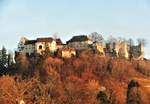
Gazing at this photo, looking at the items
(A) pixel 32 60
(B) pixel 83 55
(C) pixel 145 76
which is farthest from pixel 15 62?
(C) pixel 145 76

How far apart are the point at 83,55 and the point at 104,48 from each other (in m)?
6.28

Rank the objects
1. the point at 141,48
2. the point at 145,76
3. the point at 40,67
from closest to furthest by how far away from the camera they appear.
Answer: the point at 40,67
the point at 145,76
the point at 141,48

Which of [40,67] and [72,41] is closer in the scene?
[40,67]

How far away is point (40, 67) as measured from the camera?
66.9 meters

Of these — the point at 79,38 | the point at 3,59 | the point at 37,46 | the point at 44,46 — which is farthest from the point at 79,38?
the point at 3,59

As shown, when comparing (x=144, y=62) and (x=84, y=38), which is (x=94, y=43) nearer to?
(x=84, y=38)

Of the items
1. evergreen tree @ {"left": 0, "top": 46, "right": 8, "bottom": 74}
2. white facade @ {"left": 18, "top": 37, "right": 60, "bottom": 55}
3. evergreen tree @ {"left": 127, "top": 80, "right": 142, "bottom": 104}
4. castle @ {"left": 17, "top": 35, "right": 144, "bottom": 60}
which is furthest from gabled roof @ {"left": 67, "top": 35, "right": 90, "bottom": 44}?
evergreen tree @ {"left": 127, "top": 80, "right": 142, "bottom": 104}

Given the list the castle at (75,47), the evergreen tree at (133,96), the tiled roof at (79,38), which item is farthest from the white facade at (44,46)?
the evergreen tree at (133,96)

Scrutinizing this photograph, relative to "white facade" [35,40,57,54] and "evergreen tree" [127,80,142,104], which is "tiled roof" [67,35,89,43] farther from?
"evergreen tree" [127,80,142,104]

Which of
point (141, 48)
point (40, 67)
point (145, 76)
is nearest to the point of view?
point (40, 67)

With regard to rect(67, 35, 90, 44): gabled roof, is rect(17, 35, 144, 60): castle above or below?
below

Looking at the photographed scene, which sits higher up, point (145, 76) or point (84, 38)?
point (84, 38)

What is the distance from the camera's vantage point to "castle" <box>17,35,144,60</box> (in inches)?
2813

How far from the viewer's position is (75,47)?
73.7 m
